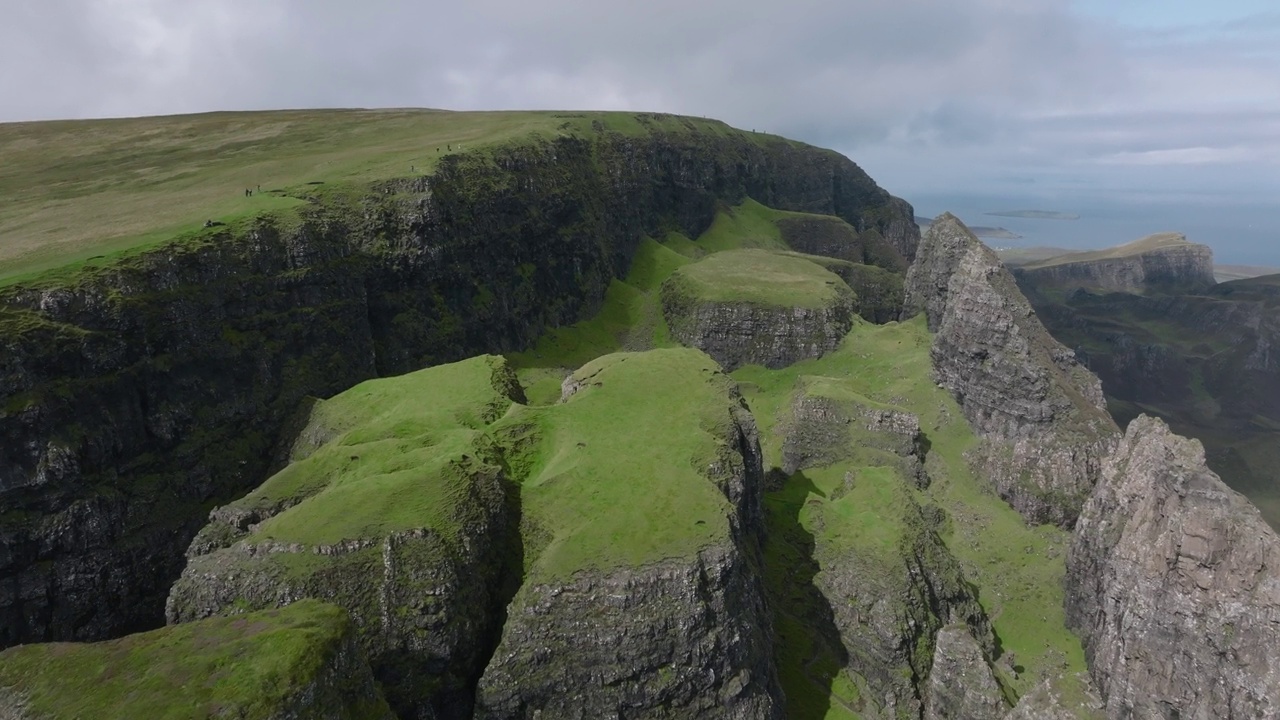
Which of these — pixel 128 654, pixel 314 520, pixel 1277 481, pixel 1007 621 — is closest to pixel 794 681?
pixel 1007 621

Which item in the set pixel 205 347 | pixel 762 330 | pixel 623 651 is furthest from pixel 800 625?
pixel 762 330

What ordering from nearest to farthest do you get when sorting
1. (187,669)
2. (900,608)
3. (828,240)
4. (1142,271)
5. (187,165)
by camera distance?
(187,669), (900,608), (187,165), (828,240), (1142,271)

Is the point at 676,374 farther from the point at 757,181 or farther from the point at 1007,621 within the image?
the point at 757,181

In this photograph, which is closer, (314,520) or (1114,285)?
(314,520)

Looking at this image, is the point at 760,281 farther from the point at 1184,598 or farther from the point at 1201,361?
the point at 1201,361

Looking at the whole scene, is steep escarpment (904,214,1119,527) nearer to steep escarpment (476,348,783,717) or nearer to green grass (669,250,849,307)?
green grass (669,250,849,307)

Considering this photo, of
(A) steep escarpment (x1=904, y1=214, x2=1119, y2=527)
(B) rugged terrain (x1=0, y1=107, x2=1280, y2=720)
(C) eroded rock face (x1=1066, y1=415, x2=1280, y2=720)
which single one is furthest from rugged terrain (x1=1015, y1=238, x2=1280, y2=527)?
(C) eroded rock face (x1=1066, y1=415, x2=1280, y2=720)
